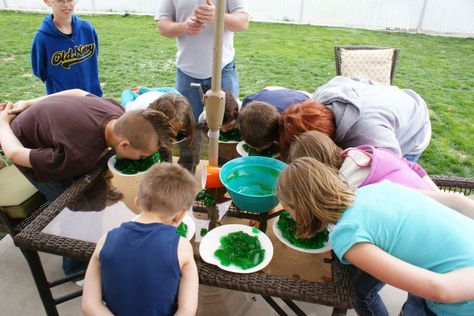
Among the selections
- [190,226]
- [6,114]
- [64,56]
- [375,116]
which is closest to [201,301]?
[190,226]

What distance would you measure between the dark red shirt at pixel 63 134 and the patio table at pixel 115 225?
0.12m

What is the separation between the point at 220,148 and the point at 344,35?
816 centimetres

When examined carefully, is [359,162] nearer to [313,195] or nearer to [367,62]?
[313,195]

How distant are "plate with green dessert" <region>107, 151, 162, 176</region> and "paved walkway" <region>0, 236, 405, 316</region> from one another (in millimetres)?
801

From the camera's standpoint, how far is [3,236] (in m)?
2.52

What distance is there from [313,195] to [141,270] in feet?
2.09

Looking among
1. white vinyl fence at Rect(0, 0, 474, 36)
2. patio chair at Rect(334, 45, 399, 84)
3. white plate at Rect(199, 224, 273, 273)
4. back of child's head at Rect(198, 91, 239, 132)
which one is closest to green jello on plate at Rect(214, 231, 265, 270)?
white plate at Rect(199, 224, 273, 273)

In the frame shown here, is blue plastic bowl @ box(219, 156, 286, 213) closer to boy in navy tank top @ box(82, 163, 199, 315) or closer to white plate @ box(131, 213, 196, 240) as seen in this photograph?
white plate @ box(131, 213, 196, 240)

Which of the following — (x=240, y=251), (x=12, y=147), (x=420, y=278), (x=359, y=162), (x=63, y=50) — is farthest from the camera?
(x=63, y=50)

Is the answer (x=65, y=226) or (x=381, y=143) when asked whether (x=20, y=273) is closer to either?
(x=65, y=226)

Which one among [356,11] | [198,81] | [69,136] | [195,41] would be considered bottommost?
[69,136]

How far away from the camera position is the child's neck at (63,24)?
2.94 meters

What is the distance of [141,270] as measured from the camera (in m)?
1.16

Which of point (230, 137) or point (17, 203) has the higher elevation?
point (230, 137)
